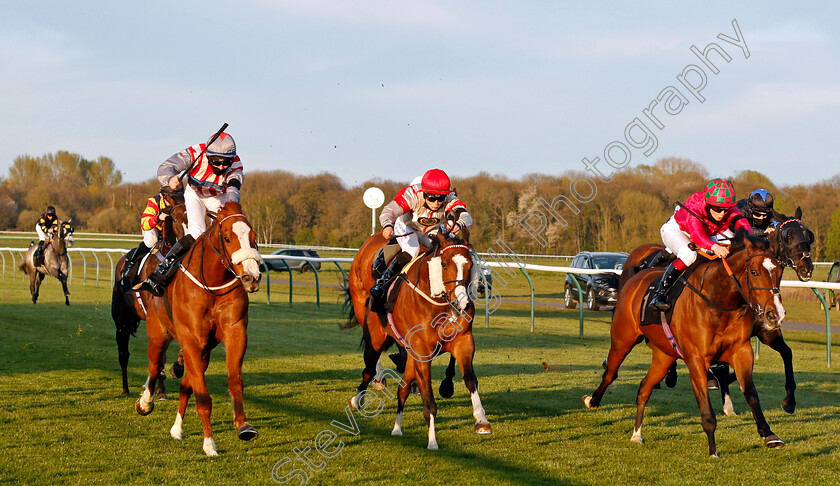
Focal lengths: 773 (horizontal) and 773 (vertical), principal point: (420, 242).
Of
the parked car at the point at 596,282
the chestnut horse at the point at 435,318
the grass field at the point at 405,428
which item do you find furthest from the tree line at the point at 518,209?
the chestnut horse at the point at 435,318

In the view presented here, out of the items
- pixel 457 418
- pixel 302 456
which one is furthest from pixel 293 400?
pixel 302 456

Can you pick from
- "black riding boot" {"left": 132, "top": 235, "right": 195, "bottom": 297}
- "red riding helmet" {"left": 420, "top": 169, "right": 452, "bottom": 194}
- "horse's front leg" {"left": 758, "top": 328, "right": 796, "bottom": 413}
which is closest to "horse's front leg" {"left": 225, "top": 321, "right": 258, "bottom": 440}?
"black riding boot" {"left": 132, "top": 235, "right": 195, "bottom": 297}

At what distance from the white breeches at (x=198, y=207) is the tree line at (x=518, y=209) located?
42.9 feet

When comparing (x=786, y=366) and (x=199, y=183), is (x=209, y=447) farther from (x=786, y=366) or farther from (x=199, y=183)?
(x=786, y=366)

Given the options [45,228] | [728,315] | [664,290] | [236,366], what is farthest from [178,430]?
[45,228]

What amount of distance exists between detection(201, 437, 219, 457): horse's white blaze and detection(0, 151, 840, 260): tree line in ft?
45.2

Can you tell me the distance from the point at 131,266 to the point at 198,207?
1604mm

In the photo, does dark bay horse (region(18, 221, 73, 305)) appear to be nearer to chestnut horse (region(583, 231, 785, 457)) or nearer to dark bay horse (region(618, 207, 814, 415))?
dark bay horse (region(618, 207, 814, 415))

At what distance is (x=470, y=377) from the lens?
5.68 metres

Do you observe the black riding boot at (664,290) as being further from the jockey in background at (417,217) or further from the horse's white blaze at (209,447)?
the horse's white blaze at (209,447)

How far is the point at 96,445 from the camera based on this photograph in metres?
5.62

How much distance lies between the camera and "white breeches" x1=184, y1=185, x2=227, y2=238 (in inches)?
236

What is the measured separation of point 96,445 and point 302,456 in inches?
61.4

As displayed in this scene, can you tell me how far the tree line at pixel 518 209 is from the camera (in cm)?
3044
